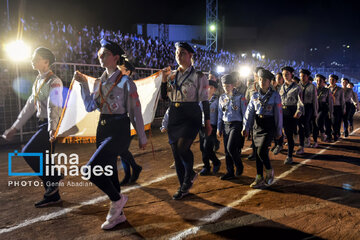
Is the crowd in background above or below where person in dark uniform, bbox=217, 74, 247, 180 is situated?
above

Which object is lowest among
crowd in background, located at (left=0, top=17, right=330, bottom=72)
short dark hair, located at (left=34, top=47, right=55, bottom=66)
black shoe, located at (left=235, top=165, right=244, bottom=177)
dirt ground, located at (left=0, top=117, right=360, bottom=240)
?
dirt ground, located at (left=0, top=117, right=360, bottom=240)

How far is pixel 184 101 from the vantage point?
4.59 metres

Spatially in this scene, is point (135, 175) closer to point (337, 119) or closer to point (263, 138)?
point (263, 138)

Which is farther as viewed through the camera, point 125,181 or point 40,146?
point 125,181

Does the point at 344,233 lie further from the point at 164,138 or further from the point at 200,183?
the point at 164,138

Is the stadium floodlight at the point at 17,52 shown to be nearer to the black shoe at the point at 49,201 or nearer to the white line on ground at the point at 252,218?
the black shoe at the point at 49,201

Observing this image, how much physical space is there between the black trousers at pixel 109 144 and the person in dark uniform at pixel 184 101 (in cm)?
103

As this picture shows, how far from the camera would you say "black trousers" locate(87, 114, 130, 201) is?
3.53 metres

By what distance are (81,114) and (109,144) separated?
248cm

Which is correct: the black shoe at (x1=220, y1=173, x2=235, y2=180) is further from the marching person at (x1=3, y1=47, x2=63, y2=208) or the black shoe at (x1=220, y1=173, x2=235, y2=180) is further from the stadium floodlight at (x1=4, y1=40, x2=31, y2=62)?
the stadium floodlight at (x1=4, y1=40, x2=31, y2=62)

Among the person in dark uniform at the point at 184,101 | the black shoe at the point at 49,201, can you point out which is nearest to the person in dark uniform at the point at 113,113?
the person in dark uniform at the point at 184,101

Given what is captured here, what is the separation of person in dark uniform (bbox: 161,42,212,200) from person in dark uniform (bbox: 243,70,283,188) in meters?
1.21
